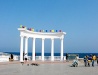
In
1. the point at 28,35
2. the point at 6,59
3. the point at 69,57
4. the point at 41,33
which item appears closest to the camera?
the point at 6,59

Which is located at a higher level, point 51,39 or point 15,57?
point 51,39

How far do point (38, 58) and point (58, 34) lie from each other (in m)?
6.97

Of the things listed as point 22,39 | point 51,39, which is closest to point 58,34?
point 51,39

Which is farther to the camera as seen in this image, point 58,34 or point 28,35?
point 58,34

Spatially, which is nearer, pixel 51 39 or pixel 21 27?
pixel 21 27

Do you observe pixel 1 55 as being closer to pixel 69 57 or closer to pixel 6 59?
pixel 6 59

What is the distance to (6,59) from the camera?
42.6 meters

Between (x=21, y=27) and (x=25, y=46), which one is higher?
(x=21, y=27)

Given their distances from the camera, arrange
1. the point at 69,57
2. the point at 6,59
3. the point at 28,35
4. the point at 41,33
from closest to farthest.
A: the point at 6,59 < the point at 28,35 < the point at 41,33 < the point at 69,57

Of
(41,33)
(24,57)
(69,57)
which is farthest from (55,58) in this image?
(24,57)

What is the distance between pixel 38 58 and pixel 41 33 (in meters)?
5.84

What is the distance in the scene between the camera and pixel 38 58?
168ft

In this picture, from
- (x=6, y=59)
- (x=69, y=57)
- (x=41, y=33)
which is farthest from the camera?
(x=69, y=57)

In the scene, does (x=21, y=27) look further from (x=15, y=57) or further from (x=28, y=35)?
(x=15, y=57)
